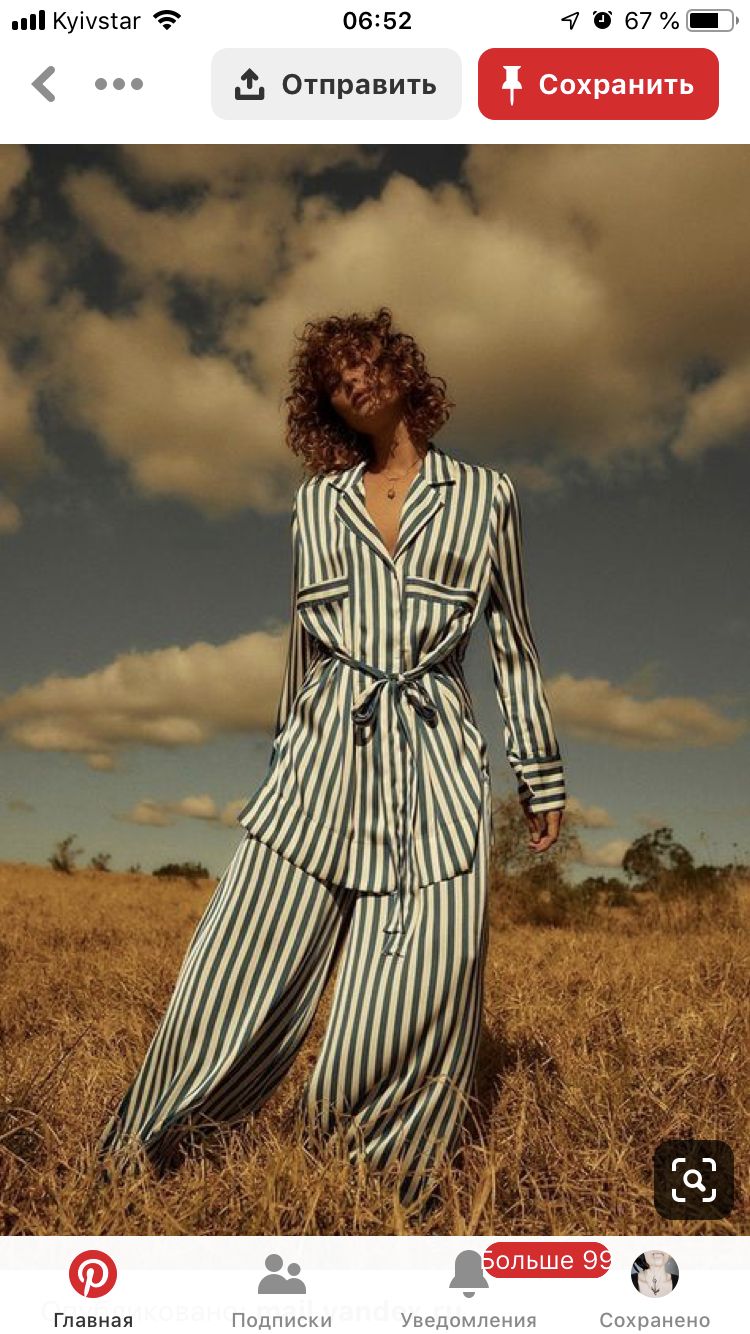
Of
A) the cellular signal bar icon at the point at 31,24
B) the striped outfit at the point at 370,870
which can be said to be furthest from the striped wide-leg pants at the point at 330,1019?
the cellular signal bar icon at the point at 31,24

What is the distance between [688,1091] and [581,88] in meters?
2.83

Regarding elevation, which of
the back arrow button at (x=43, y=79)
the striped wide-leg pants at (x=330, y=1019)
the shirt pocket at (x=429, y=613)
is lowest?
the striped wide-leg pants at (x=330, y=1019)

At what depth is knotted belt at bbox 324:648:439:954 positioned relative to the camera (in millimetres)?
2957

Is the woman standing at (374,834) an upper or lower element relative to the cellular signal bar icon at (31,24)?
lower

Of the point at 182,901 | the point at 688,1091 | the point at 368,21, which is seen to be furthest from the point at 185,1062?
the point at 182,901

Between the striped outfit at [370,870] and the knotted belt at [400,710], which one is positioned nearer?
the striped outfit at [370,870]

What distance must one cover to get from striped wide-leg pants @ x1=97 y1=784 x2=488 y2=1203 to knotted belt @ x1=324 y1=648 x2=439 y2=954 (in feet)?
0.30

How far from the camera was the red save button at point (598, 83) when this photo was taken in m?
2.88
